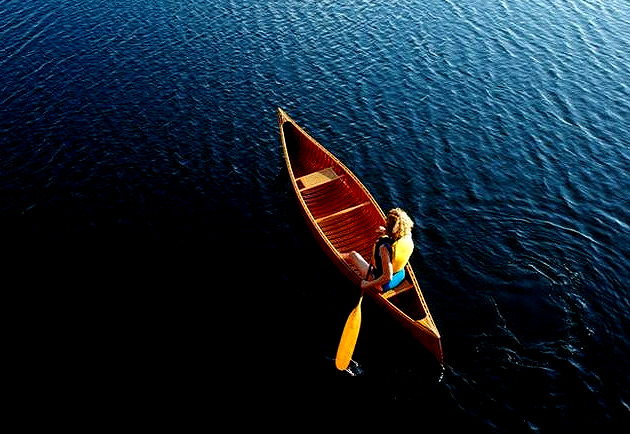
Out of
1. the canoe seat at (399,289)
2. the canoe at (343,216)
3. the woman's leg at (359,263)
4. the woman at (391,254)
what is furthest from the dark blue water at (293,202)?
the woman at (391,254)

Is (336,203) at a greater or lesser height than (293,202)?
greater

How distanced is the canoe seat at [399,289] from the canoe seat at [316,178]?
24.5 feet

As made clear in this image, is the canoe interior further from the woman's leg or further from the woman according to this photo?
the woman

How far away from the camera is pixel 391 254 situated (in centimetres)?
1486

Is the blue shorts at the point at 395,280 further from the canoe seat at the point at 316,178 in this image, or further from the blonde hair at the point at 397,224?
the canoe seat at the point at 316,178

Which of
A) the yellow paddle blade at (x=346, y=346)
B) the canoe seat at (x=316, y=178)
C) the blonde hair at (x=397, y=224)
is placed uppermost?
the blonde hair at (x=397, y=224)

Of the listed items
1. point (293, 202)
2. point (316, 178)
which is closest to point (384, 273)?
point (293, 202)

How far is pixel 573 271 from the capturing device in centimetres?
1897

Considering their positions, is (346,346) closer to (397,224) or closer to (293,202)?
(397,224)

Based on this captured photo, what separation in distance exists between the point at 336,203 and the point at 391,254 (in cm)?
737

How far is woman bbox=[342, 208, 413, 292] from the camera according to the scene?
1426cm

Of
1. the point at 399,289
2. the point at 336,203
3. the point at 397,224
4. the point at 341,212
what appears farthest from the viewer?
the point at 336,203

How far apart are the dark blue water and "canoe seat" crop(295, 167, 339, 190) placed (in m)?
1.20

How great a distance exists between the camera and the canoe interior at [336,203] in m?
17.8
